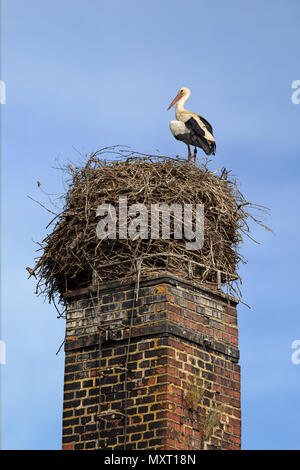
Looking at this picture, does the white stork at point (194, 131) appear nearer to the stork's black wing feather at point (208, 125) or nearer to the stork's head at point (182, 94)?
the stork's black wing feather at point (208, 125)

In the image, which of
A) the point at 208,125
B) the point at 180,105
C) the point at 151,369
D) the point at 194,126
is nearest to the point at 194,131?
the point at 194,126

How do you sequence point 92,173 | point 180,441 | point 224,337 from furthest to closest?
point 92,173 → point 224,337 → point 180,441

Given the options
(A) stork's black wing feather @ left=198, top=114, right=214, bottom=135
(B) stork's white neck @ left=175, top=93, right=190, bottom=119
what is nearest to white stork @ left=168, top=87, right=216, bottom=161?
(A) stork's black wing feather @ left=198, top=114, right=214, bottom=135

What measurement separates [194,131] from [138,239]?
12.9 ft

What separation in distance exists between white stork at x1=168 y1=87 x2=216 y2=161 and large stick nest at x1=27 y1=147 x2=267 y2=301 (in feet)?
5.60

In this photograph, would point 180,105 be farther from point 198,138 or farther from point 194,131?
point 198,138

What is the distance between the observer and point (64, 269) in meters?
16.8

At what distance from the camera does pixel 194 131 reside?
1981 cm

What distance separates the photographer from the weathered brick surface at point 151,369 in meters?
15.1

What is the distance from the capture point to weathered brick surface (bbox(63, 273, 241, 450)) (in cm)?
1507

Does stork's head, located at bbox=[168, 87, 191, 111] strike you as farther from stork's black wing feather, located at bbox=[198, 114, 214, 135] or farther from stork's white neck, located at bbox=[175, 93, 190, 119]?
stork's black wing feather, located at bbox=[198, 114, 214, 135]

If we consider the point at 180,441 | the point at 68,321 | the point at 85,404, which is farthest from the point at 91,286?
the point at 180,441
